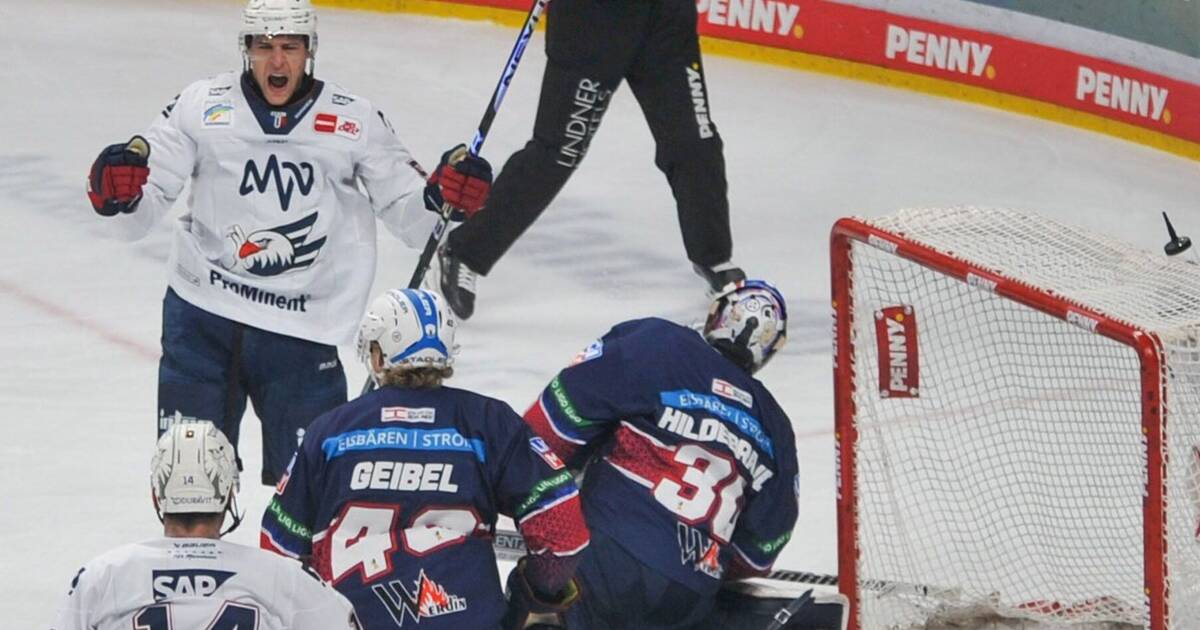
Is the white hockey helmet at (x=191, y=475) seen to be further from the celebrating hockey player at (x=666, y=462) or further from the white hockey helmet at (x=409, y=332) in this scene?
the celebrating hockey player at (x=666, y=462)

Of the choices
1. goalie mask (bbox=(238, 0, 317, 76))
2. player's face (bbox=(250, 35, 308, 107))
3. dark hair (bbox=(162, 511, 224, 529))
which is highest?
goalie mask (bbox=(238, 0, 317, 76))

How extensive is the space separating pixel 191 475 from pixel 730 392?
116 centimetres

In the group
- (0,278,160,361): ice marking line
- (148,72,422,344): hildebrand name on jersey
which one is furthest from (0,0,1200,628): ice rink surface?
(148,72,422,344): hildebrand name on jersey

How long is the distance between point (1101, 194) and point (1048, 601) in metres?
3.56

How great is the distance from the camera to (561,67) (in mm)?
5695

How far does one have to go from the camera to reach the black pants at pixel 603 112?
5.64m

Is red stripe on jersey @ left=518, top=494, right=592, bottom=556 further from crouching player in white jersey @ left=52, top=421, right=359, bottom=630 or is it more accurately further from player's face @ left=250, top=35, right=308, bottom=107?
player's face @ left=250, top=35, right=308, bottom=107

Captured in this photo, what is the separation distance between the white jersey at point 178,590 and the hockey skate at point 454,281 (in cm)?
313

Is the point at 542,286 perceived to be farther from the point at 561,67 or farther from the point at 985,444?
the point at 985,444

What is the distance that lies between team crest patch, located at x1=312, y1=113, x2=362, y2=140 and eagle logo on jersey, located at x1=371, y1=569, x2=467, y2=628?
43.6 inches

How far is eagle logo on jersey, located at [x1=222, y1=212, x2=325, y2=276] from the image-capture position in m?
4.03

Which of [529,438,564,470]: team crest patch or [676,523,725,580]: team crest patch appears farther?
[676,523,725,580]: team crest patch

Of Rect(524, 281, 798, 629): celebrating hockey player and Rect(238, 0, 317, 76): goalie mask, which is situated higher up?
Rect(238, 0, 317, 76): goalie mask

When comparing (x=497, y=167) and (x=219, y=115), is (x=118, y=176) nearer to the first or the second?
(x=219, y=115)
